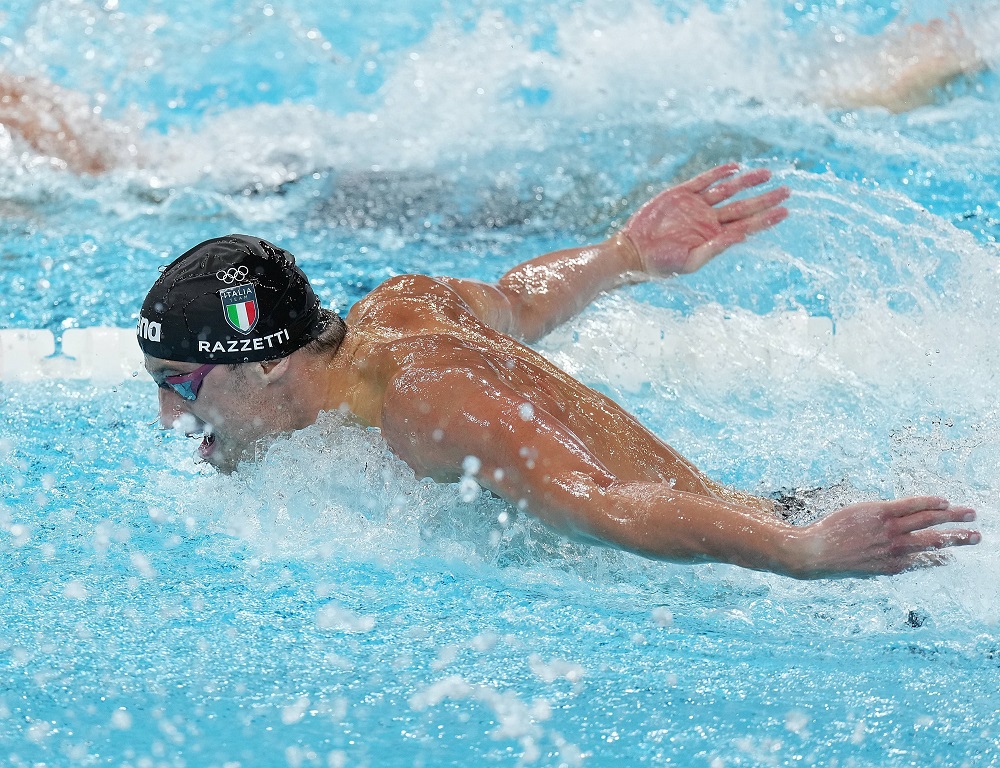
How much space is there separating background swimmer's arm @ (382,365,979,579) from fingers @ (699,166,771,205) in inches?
49.2

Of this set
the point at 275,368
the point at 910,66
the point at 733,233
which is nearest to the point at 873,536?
the point at 275,368

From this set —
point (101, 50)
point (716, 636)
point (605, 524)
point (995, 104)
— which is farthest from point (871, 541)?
point (101, 50)

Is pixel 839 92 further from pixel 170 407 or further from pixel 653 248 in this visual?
pixel 170 407

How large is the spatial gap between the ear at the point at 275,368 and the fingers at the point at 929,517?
1155mm

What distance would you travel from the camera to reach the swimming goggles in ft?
7.36

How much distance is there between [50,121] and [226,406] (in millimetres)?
3240

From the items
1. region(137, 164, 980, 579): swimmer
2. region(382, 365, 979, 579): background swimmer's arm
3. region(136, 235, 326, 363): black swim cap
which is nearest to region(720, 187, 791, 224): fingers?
region(137, 164, 980, 579): swimmer

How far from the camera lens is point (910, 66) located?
5359mm

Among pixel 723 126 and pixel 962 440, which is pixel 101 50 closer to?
pixel 723 126

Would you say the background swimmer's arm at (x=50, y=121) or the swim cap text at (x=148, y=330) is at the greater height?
the swim cap text at (x=148, y=330)

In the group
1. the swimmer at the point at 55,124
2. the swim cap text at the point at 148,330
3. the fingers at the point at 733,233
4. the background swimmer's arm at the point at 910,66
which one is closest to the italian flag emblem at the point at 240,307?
the swim cap text at the point at 148,330

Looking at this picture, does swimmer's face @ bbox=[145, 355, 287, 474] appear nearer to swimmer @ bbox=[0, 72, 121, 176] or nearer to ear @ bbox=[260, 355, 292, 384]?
ear @ bbox=[260, 355, 292, 384]

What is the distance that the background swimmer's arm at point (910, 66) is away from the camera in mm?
5219

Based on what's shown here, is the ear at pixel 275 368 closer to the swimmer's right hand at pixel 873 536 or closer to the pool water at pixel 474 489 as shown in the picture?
the pool water at pixel 474 489
